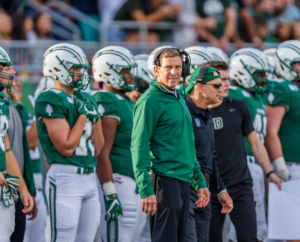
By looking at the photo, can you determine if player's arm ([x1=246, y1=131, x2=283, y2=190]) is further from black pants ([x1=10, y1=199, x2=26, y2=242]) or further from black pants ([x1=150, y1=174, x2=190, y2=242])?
black pants ([x1=10, y1=199, x2=26, y2=242])

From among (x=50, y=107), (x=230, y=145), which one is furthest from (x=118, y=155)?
(x=230, y=145)

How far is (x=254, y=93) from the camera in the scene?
6082 mm

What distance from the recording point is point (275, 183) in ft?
17.6

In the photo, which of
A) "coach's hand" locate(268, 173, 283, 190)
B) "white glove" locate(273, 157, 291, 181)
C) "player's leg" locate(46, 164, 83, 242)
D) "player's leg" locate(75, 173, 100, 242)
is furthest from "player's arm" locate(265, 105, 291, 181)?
"player's leg" locate(46, 164, 83, 242)

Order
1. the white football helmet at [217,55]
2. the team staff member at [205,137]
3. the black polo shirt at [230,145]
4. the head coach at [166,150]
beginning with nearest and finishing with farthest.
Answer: the head coach at [166,150] → the team staff member at [205,137] → the black polo shirt at [230,145] → the white football helmet at [217,55]

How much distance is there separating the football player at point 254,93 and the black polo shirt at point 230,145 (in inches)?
23.6

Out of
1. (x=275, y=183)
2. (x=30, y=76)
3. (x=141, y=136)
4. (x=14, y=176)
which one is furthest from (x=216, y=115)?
(x=30, y=76)

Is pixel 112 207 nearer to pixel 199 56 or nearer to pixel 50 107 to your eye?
pixel 50 107

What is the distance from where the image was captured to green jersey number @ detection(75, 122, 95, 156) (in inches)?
185

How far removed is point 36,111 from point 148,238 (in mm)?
1935

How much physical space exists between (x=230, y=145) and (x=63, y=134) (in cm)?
154

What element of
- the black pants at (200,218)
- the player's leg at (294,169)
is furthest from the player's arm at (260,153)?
the black pants at (200,218)

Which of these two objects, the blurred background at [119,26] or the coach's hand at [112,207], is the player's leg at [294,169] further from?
the blurred background at [119,26]

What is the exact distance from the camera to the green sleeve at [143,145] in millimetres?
3824
